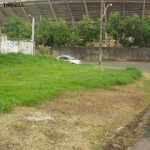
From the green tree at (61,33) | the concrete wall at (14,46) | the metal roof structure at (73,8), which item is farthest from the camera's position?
the metal roof structure at (73,8)

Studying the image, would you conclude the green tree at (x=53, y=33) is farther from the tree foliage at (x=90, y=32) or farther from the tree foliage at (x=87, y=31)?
the tree foliage at (x=87, y=31)

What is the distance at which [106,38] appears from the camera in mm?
56062

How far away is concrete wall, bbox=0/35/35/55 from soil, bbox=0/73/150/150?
18138mm

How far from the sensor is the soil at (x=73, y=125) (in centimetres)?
725

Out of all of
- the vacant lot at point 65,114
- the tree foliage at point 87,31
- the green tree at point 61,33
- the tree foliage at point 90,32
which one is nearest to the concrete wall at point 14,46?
the vacant lot at point 65,114

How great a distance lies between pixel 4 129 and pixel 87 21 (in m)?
46.7

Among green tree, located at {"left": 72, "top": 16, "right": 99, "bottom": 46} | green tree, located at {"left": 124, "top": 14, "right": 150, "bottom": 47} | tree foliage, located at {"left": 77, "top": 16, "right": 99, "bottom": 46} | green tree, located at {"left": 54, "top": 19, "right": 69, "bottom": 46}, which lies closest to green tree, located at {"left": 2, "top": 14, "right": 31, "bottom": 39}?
green tree, located at {"left": 54, "top": 19, "right": 69, "bottom": 46}

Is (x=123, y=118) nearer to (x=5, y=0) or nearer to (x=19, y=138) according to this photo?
(x=19, y=138)

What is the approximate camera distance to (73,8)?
202 feet

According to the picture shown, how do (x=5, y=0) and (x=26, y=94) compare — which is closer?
(x=26, y=94)

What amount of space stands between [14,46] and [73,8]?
29.8m

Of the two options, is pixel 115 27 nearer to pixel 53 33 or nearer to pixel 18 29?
pixel 53 33

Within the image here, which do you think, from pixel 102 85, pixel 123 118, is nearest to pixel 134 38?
pixel 102 85

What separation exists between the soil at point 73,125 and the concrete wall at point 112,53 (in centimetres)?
3855
